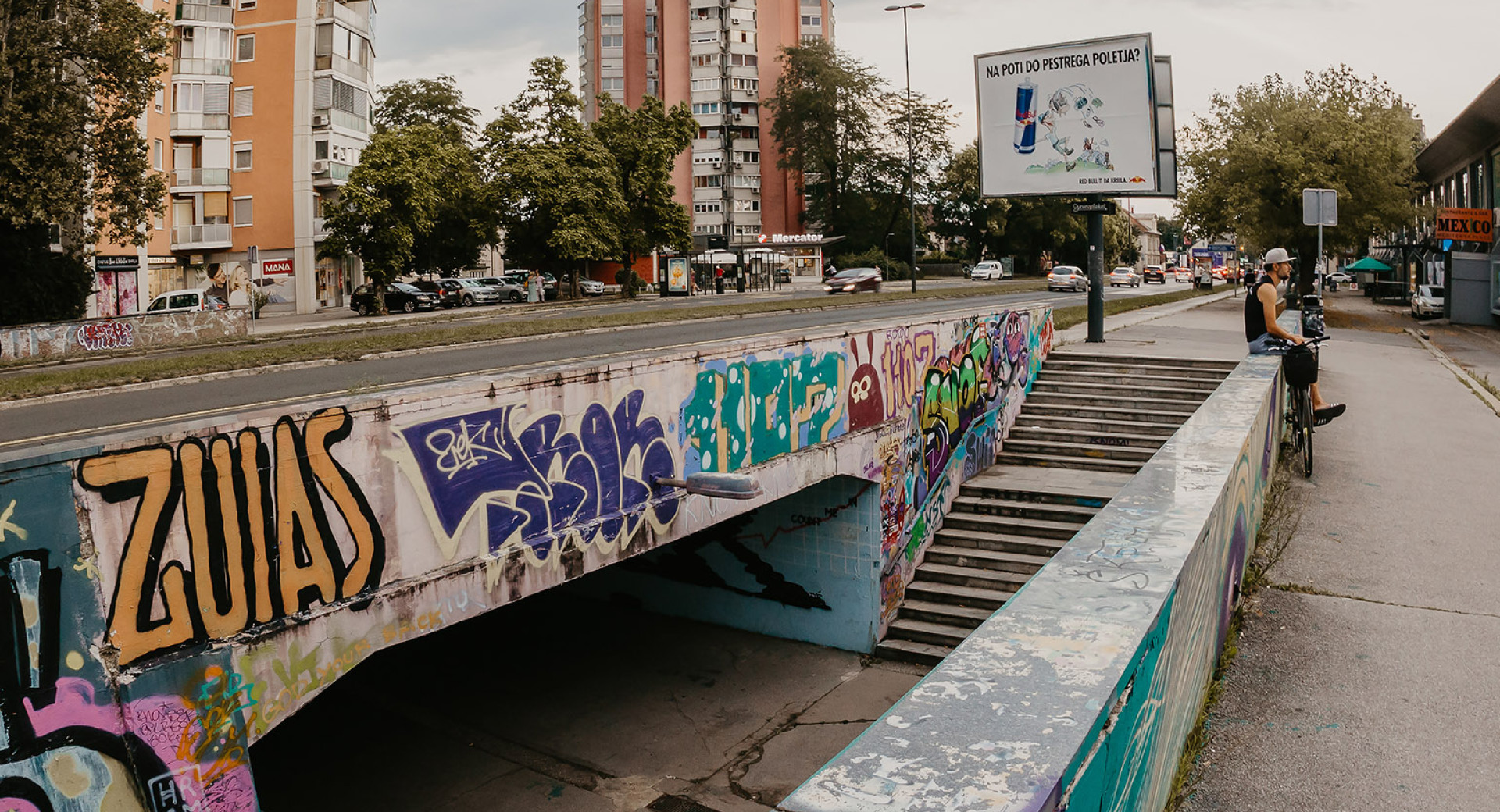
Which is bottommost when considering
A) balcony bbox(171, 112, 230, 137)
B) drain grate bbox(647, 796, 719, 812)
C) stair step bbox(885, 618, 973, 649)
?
drain grate bbox(647, 796, 719, 812)

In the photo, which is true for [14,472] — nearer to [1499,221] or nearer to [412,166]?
[412,166]

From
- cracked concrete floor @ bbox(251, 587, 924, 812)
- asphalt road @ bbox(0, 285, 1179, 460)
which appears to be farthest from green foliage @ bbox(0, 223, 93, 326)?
cracked concrete floor @ bbox(251, 587, 924, 812)

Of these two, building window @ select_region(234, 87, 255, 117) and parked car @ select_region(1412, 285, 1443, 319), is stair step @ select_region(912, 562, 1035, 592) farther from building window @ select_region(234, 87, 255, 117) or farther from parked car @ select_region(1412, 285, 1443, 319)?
building window @ select_region(234, 87, 255, 117)

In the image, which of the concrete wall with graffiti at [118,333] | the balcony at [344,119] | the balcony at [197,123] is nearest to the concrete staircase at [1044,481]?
the concrete wall with graffiti at [118,333]

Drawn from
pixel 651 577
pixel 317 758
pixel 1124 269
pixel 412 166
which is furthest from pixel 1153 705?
pixel 1124 269

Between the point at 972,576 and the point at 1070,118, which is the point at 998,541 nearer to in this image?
the point at 972,576

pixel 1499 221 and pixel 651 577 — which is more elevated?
pixel 1499 221

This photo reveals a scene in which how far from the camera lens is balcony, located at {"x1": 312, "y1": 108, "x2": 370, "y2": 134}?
48.7 meters

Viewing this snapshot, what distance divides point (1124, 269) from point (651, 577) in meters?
52.9

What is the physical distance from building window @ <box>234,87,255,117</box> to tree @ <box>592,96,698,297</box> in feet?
52.0

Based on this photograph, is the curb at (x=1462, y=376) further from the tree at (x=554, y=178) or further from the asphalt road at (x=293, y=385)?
the tree at (x=554, y=178)

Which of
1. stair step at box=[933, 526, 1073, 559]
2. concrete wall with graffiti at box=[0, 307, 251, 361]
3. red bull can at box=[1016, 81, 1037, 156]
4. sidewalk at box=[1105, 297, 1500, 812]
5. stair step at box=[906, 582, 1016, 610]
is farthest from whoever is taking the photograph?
concrete wall with graffiti at box=[0, 307, 251, 361]

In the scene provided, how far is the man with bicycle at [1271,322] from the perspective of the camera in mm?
10820

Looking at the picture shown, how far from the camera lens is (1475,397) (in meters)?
16.5
